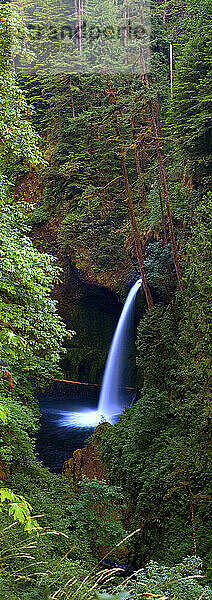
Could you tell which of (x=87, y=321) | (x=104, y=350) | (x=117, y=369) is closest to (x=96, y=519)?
(x=117, y=369)

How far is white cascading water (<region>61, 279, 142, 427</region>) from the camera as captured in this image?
15688mm

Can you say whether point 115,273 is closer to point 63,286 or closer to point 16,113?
point 63,286

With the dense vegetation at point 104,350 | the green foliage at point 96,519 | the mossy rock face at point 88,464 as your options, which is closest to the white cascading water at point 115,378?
the dense vegetation at point 104,350

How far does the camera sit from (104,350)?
59.7 ft

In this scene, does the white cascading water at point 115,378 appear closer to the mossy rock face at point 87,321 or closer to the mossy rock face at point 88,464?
the mossy rock face at point 87,321

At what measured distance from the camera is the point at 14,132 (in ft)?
21.3

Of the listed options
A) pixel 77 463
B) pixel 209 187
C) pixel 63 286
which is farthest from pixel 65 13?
pixel 77 463

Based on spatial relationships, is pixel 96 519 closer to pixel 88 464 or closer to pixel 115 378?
pixel 88 464

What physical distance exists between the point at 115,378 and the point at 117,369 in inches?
13.1

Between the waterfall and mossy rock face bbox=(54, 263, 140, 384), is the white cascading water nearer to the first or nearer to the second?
the waterfall

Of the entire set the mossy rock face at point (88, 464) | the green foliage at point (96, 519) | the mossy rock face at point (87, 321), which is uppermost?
the mossy rock face at point (87, 321)

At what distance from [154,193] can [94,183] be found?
20.5 ft

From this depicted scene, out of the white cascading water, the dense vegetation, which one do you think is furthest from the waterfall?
the dense vegetation

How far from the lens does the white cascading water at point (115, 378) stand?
51.5ft
